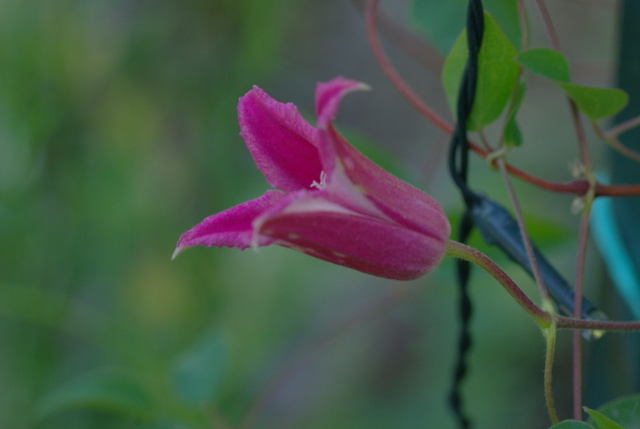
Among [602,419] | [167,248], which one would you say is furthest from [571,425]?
[167,248]

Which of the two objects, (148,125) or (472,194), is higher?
(148,125)

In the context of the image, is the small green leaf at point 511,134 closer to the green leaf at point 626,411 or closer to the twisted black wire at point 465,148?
the twisted black wire at point 465,148

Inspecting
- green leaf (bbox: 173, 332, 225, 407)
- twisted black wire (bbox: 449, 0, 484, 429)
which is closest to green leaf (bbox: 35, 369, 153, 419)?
green leaf (bbox: 173, 332, 225, 407)

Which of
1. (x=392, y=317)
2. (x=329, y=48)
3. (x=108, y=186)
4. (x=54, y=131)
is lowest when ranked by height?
(x=392, y=317)

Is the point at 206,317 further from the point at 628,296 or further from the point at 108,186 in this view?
the point at 628,296

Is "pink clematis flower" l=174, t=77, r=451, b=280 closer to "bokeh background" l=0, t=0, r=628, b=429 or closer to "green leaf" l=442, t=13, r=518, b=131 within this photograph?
"green leaf" l=442, t=13, r=518, b=131

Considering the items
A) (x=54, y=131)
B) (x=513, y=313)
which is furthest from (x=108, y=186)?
(x=513, y=313)

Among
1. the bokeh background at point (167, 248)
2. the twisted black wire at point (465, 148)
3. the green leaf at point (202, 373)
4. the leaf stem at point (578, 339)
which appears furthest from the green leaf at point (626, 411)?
the bokeh background at point (167, 248)
